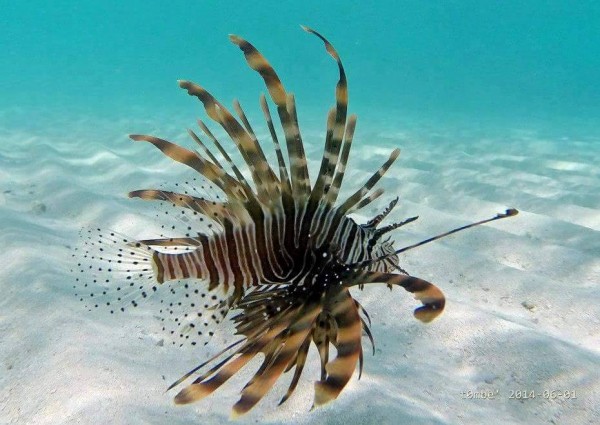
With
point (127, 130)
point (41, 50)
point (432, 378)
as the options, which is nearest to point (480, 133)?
point (127, 130)

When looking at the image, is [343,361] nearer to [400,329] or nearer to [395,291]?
[400,329]

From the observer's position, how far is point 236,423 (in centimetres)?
212

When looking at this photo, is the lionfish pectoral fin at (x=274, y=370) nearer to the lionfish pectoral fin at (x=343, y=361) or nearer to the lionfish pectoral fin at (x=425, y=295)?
the lionfish pectoral fin at (x=343, y=361)

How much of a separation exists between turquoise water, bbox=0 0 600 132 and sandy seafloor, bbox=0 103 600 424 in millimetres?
16018

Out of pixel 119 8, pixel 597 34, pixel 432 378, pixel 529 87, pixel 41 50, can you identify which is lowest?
pixel 432 378

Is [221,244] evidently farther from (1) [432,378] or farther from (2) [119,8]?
(2) [119,8]

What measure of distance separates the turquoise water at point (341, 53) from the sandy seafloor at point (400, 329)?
52.6ft

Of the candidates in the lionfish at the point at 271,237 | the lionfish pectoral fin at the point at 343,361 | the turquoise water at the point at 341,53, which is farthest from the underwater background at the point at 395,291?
the turquoise water at the point at 341,53

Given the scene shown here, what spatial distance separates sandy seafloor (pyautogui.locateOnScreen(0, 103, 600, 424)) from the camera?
7.15 feet

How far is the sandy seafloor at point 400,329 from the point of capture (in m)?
2.18

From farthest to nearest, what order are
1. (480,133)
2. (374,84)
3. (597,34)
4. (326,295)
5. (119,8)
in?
(119,8) < (597,34) < (374,84) < (480,133) < (326,295)

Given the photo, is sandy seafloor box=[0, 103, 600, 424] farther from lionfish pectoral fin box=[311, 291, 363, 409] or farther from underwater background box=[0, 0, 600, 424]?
lionfish pectoral fin box=[311, 291, 363, 409]

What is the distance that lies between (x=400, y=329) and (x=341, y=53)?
57729 millimetres

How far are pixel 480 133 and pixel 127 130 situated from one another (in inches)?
412
